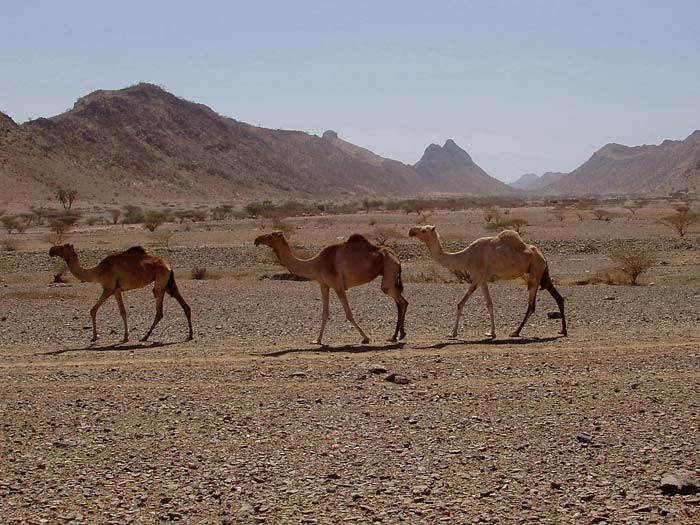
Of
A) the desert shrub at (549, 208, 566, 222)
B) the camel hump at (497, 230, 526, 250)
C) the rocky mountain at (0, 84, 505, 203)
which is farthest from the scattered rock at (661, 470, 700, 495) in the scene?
the rocky mountain at (0, 84, 505, 203)

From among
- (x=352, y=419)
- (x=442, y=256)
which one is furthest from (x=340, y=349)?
(x=352, y=419)

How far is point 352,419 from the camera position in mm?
8742

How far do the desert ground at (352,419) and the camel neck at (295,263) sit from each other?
107 centimetres

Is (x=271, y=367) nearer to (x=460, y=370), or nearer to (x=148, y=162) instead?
(x=460, y=370)

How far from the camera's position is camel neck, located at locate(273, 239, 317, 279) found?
13977 mm

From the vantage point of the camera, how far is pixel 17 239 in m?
44.9

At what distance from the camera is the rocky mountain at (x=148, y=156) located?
98.9m

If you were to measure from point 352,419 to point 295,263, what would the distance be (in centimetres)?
568

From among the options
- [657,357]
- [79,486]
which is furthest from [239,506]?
[657,357]

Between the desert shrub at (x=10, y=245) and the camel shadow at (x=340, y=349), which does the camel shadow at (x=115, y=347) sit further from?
the desert shrub at (x=10, y=245)

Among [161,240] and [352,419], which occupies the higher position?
[161,240]

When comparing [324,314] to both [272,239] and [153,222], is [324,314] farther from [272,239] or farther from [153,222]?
[153,222]

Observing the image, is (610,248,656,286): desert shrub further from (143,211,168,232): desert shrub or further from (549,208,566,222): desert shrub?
(549,208,566,222): desert shrub

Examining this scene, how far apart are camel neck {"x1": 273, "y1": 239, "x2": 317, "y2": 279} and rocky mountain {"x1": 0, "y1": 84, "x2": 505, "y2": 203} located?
257ft
